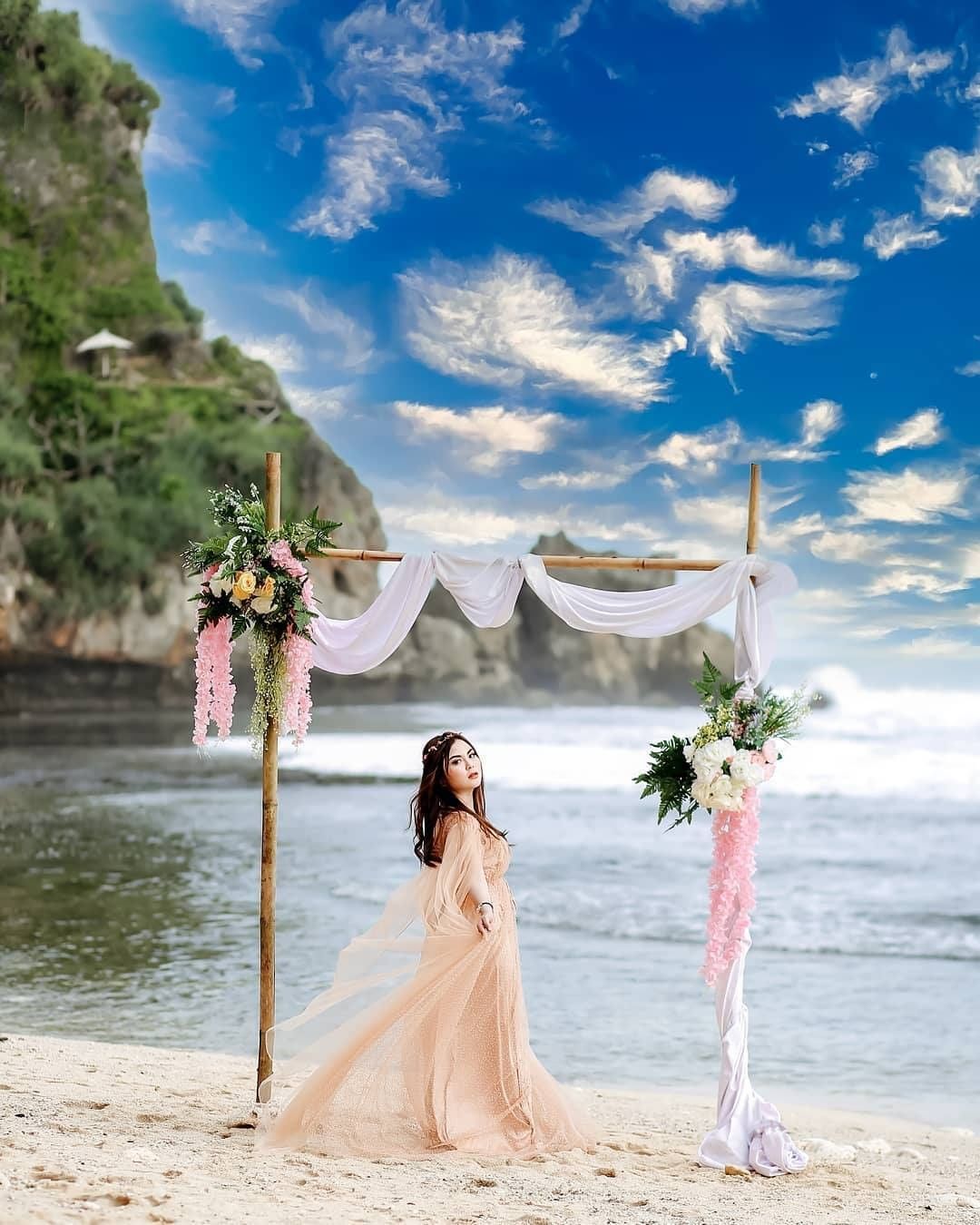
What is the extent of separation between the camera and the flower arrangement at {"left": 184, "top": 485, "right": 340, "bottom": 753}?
5898mm

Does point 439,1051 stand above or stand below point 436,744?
below

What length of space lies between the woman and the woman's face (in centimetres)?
9

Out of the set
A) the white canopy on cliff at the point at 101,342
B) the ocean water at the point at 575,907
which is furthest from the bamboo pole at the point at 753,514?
the white canopy on cliff at the point at 101,342

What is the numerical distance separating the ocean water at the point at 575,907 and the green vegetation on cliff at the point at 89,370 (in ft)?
20.6

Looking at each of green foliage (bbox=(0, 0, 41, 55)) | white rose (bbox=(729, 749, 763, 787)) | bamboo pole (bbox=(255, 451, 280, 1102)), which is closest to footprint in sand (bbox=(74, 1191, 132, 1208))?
bamboo pole (bbox=(255, 451, 280, 1102))

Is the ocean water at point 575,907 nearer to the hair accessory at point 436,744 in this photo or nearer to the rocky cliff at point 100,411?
the hair accessory at point 436,744

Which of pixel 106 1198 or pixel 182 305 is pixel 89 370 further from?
pixel 106 1198

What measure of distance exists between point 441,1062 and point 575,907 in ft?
25.2

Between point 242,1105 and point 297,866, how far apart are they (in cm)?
959

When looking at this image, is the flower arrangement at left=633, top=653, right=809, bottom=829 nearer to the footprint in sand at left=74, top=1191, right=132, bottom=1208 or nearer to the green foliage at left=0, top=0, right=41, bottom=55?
the footprint in sand at left=74, top=1191, right=132, bottom=1208

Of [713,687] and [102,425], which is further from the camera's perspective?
[102,425]

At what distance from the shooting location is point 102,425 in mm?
33656

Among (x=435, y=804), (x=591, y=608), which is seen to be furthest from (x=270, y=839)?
(x=591, y=608)

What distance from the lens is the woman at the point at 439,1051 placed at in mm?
5090
